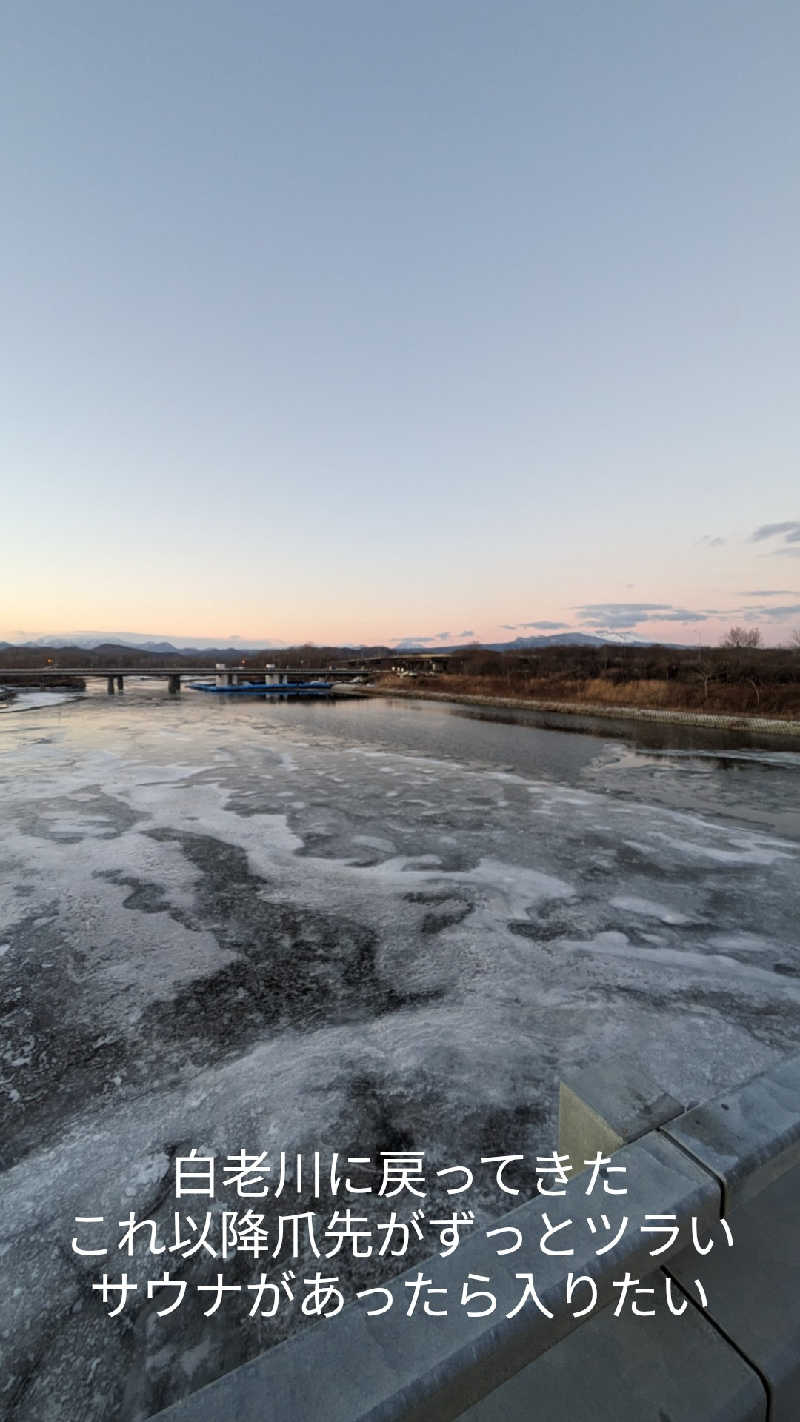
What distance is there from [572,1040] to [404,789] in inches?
334

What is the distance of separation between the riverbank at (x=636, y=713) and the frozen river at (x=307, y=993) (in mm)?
18453

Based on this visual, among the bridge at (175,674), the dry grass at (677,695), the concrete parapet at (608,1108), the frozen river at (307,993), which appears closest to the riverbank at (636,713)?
the dry grass at (677,695)

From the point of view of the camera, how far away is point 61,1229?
227cm

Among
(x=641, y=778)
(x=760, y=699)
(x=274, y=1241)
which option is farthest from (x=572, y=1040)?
(x=760, y=699)

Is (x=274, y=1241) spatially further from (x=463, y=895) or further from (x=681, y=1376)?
(x=463, y=895)

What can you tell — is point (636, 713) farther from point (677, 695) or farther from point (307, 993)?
point (307, 993)

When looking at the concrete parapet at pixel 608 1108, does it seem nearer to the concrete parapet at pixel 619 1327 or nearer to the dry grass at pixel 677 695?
the concrete parapet at pixel 619 1327

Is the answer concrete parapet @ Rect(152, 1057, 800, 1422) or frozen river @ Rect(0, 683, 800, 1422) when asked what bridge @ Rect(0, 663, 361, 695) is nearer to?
frozen river @ Rect(0, 683, 800, 1422)

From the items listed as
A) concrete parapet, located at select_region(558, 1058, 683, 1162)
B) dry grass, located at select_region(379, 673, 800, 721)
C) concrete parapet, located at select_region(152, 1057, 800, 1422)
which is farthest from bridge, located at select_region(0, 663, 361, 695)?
concrete parapet, located at select_region(152, 1057, 800, 1422)

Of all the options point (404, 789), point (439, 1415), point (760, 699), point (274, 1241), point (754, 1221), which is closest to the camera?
point (439, 1415)

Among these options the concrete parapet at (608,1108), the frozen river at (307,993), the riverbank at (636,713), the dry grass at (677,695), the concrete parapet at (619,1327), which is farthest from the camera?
the dry grass at (677,695)

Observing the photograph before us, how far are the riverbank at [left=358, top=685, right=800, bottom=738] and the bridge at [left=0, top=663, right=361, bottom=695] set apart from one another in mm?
31777

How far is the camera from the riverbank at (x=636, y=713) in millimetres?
25322

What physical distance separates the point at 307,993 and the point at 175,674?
65362 millimetres
